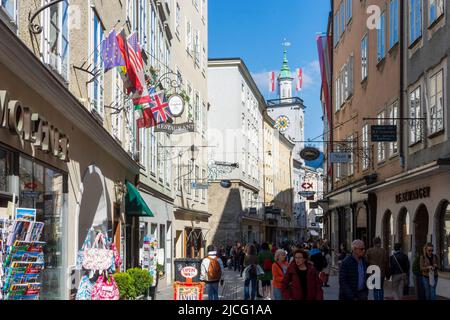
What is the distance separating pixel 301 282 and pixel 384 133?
12.6m

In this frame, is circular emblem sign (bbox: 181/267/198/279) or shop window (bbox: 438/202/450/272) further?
shop window (bbox: 438/202/450/272)

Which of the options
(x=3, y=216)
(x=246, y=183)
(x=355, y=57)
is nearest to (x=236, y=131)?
(x=246, y=183)

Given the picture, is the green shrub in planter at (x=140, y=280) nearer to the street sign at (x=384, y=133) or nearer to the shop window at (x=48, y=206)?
the shop window at (x=48, y=206)

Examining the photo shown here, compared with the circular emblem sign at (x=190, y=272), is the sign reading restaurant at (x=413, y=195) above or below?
above

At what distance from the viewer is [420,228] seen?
20953 mm

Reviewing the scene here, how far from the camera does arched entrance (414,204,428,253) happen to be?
20.7 meters

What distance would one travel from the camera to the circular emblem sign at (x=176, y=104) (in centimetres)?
2062

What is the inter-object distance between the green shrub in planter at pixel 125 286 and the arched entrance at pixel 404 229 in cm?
1064

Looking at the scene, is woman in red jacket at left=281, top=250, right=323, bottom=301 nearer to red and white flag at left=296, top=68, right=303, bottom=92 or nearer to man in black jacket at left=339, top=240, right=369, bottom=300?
man in black jacket at left=339, top=240, right=369, bottom=300

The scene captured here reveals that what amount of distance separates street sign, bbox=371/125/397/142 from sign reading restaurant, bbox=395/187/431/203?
5.66 feet

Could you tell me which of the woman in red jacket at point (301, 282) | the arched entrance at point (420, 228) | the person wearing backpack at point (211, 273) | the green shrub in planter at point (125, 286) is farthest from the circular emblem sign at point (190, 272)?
the arched entrance at point (420, 228)

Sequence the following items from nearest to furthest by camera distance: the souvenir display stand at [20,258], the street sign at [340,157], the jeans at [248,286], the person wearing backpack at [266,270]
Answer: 1. the souvenir display stand at [20,258]
2. the person wearing backpack at [266,270]
3. the jeans at [248,286]
4. the street sign at [340,157]

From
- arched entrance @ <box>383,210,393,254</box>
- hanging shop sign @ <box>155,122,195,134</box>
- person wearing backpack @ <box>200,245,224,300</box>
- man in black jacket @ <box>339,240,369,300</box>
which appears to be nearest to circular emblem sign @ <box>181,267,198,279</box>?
person wearing backpack @ <box>200,245,224,300</box>

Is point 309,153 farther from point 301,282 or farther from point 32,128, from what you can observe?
point 32,128
